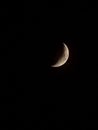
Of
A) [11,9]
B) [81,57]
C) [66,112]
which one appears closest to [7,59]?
[11,9]

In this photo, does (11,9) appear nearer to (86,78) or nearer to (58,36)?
(58,36)

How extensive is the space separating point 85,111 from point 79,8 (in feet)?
4.59

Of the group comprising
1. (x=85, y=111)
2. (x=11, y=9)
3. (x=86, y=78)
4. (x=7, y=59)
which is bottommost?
(x=85, y=111)

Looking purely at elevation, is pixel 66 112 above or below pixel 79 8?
below

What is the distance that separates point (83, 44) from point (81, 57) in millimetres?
166

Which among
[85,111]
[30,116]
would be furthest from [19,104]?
[85,111]

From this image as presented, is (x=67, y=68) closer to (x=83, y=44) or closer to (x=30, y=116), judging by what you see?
(x=83, y=44)

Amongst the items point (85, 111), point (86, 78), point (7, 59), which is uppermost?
point (7, 59)

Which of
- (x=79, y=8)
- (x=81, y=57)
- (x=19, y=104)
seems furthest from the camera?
(x=19, y=104)

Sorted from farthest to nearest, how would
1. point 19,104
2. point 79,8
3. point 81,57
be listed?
1. point 19,104
2. point 81,57
3. point 79,8

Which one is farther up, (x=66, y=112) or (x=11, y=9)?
(x=11, y=9)

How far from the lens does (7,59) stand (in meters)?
3.37

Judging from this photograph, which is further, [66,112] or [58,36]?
[66,112]

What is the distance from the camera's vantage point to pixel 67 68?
345cm
